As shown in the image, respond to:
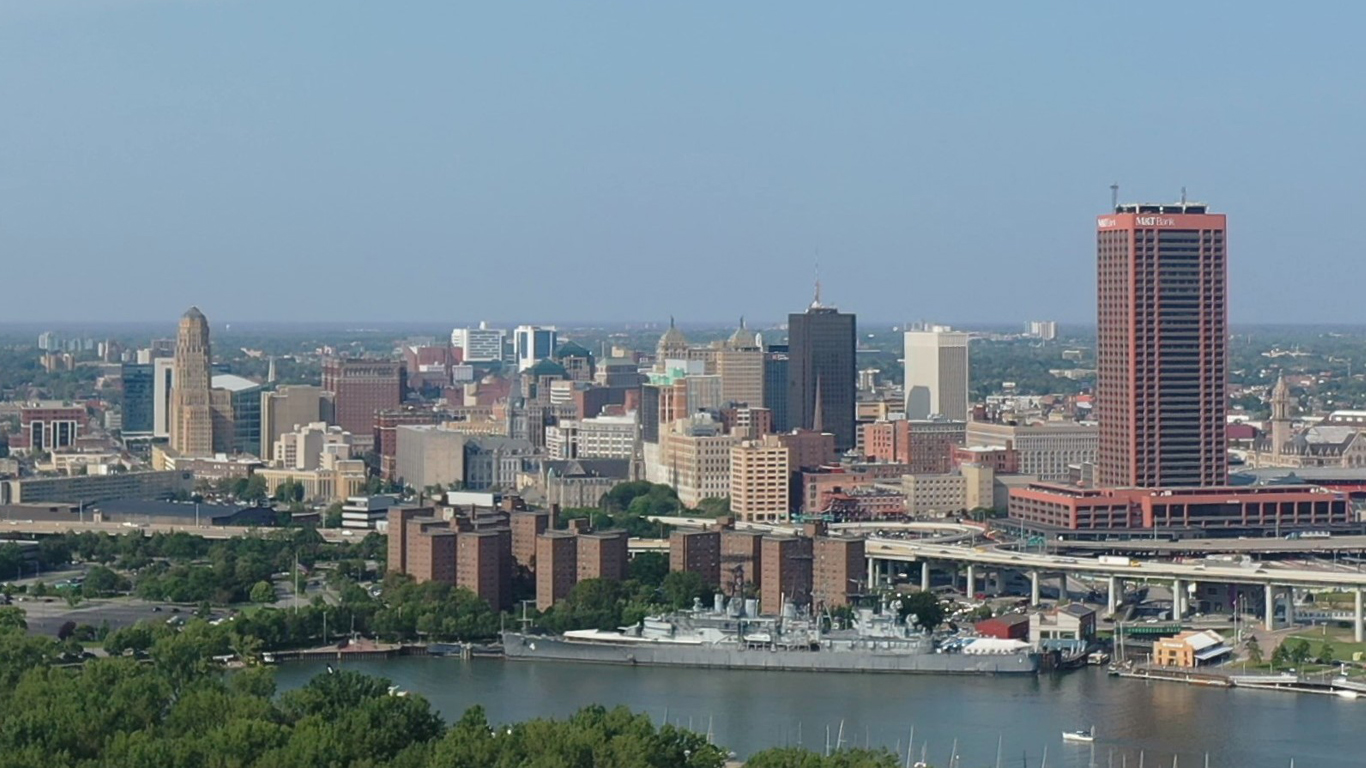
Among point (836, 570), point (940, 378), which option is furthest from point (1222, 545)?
point (940, 378)

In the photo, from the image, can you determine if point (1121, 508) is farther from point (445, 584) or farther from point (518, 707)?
point (518, 707)

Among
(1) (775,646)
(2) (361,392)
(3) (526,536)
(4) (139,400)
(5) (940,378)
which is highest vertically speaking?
(5) (940,378)

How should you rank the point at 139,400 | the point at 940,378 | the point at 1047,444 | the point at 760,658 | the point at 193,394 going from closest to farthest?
the point at 760,658, the point at 1047,444, the point at 193,394, the point at 940,378, the point at 139,400

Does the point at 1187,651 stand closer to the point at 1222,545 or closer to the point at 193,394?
the point at 1222,545

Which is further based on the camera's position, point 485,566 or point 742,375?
point 742,375

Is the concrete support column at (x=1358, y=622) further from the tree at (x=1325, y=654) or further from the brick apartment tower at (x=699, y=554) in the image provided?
the brick apartment tower at (x=699, y=554)

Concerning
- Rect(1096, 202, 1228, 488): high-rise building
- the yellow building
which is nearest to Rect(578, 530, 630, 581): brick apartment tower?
the yellow building

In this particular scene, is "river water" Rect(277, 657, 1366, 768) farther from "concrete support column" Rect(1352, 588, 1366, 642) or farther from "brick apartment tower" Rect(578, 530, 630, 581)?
"concrete support column" Rect(1352, 588, 1366, 642)
